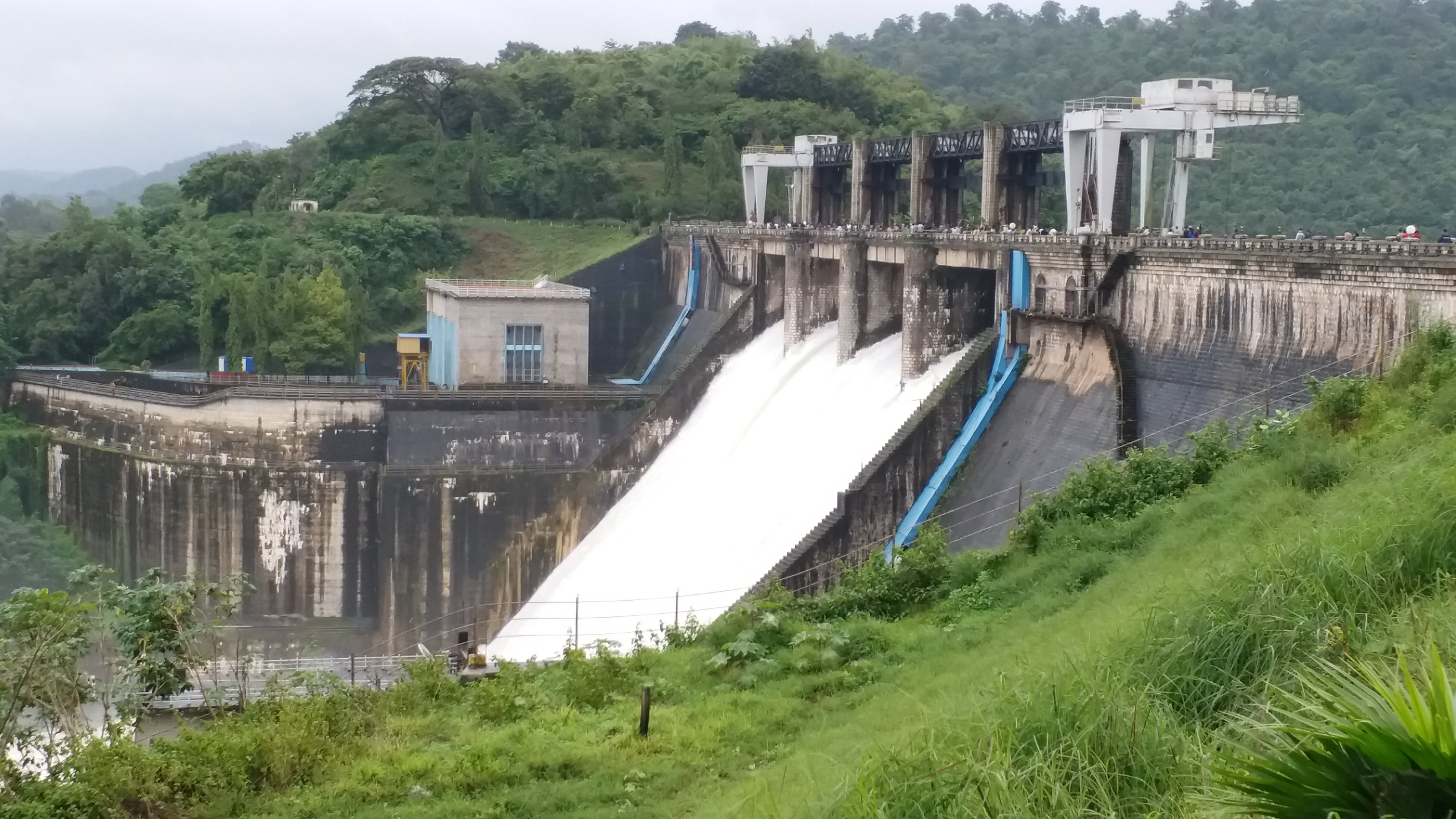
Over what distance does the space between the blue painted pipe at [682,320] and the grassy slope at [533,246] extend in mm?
3935

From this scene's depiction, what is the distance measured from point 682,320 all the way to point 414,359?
816 cm

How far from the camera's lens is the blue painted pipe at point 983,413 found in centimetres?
2294

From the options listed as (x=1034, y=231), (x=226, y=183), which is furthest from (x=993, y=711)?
(x=226, y=183)

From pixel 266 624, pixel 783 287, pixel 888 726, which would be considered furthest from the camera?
pixel 783 287

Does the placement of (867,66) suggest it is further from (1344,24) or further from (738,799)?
(738,799)

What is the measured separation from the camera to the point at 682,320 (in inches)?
1746

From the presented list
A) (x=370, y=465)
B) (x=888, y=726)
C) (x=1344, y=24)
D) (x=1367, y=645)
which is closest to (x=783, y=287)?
(x=370, y=465)

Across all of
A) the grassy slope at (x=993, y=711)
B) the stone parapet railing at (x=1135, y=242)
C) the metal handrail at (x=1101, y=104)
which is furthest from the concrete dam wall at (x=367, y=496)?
the grassy slope at (x=993, y=711)

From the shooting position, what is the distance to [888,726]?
9758mm

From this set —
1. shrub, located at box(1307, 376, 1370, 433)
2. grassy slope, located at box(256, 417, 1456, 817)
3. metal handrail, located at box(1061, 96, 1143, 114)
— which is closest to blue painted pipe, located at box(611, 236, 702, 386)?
metal handrail, located at box(1061, 96, 1143, 114)

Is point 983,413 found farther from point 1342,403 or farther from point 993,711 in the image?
point 993,711

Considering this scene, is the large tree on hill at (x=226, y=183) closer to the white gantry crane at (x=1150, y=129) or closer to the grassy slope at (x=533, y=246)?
the grassy slope at (x=533, y=246)

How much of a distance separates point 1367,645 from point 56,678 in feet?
38.6

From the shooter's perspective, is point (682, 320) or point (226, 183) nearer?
point (682, 320)
